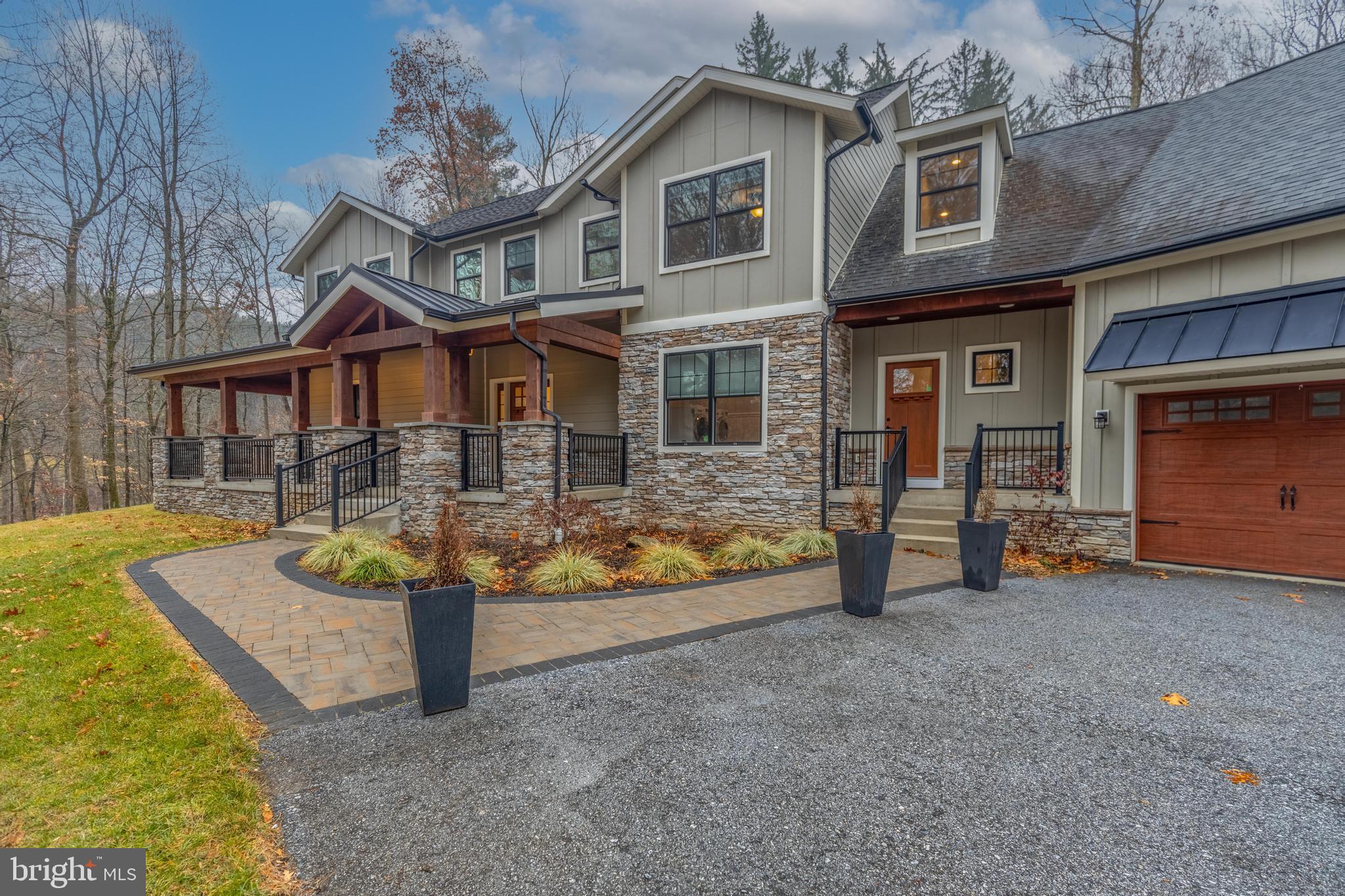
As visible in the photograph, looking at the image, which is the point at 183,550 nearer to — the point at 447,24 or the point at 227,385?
the point at 227,385

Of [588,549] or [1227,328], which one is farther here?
[588,549]

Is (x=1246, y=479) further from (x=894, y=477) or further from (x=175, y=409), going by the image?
(x=175, y=409)

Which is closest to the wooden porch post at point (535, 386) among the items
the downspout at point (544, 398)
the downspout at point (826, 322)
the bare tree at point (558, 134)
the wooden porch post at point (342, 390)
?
the downspout at point (544, 398)

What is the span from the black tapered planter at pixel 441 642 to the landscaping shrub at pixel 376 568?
10.9 ft

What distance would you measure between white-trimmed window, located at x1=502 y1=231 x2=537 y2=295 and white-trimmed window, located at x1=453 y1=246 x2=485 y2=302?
704mm

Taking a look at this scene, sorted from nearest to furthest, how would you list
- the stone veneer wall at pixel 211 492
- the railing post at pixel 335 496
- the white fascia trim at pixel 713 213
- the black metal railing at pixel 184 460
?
the railing post at pixel 335 496 < the white fascia trim at pixel 713 213 < the stone veneer wall at pixel 211 492 < the black metal railing at pixel 184 460

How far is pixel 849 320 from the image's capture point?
880cm

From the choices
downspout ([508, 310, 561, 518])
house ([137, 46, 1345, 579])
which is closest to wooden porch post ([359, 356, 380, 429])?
house ([137, 46, 1345, 579])

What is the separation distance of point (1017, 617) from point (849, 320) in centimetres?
530

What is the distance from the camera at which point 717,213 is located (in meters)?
9.38

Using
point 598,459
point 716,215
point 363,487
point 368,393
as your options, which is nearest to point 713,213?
point 716,215

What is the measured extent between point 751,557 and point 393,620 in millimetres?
4107

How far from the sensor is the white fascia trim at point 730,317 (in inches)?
340

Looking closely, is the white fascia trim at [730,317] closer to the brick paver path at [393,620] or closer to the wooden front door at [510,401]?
the wooden front door at [510,401]
